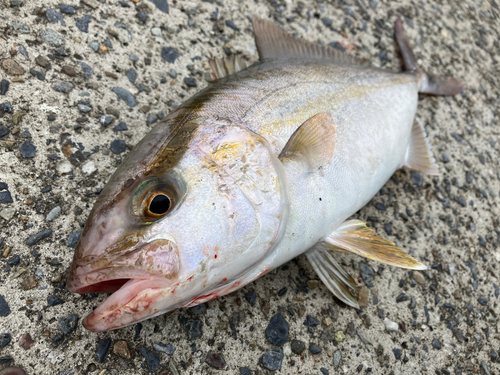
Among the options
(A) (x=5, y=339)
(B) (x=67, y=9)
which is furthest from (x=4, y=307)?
(B) (x=67, y=9)

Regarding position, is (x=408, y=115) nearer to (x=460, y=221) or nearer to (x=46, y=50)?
(x=460, y=221)

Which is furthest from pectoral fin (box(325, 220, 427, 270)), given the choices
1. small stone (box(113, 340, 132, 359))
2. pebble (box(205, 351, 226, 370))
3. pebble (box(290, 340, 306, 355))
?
small stone (box(113, 340, 132, 359))

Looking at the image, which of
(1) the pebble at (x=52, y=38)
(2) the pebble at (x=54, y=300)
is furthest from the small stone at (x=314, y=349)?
(1) the pebble at (x=52, y=38)

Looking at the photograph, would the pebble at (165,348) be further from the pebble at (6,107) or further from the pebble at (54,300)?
the pebble at (6,107)

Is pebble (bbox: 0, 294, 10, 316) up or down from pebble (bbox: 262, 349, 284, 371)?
up

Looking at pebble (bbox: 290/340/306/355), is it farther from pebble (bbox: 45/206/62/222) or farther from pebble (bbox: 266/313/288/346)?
pebble (bbox: 45/206/62/222)

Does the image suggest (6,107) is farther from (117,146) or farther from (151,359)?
(151,359)

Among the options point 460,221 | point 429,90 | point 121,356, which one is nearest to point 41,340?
point 121,356
